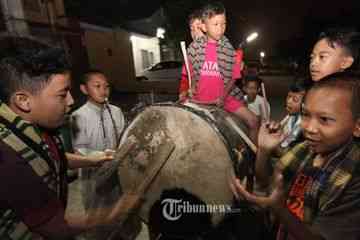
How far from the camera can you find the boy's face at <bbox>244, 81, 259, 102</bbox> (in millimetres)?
4699

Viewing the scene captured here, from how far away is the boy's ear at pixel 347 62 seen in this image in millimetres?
2266

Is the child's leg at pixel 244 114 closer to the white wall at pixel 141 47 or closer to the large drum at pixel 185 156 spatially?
the large drum at pixel 185 156

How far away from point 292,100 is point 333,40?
1261mm

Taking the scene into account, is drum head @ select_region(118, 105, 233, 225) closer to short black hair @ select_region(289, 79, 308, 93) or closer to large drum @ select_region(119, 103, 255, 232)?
large drum @ select_region(119, 103, 255, 232)

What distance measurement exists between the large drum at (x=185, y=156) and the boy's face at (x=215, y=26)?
3.86ft

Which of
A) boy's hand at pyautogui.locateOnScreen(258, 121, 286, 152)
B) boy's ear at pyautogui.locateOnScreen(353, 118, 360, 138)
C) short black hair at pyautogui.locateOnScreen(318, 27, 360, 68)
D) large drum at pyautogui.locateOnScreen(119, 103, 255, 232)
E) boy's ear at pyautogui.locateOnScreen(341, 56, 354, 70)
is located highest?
short black hair at pyautogui.locateOnScreen(318, 27, 360, 68)

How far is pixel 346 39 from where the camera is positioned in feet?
7.37

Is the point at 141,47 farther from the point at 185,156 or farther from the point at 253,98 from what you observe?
the point at 185,156

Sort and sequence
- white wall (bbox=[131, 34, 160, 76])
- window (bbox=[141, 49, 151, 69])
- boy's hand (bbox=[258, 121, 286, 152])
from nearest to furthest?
boy's hand (bbox=[258, 121, 286, 152]) → white wall (bbox=[131, 34, 160, 76]) → window (bbox=[141, 49, 151, 69])

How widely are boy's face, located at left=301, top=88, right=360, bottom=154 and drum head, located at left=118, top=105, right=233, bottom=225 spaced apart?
0.92 metres

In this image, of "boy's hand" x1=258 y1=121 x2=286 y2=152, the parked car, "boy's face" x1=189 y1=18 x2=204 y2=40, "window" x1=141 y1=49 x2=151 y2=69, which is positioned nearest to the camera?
"boy's hand" x1=258 y1=121 x2=286 y2=152

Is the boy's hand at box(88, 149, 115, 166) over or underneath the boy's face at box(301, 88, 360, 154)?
underneath

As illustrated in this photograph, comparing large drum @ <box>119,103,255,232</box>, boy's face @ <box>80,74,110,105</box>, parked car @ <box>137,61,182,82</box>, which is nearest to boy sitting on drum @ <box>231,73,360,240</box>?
large drum @ <box>119,103,255,232</box>

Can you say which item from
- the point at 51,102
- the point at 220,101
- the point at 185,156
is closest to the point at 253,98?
the point at 220,101
